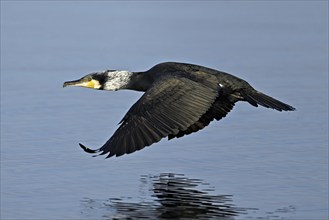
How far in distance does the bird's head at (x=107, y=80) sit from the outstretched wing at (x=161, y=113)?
3.78 ft

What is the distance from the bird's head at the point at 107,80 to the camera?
32.7 feet

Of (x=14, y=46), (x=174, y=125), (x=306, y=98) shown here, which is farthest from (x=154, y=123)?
(x=14, y=46)

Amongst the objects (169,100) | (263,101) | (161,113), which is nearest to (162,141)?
(263,101)

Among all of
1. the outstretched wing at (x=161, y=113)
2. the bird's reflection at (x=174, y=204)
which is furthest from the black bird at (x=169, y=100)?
the bird's reflection at (x=174, y=204)

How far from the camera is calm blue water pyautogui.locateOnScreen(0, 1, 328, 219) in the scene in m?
8.24

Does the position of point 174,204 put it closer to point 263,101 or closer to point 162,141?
point 263,101

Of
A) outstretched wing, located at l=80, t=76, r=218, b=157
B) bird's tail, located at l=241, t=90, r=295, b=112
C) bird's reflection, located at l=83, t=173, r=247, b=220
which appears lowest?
bird's reflection, located at l=83, t=173, r=247, b=220

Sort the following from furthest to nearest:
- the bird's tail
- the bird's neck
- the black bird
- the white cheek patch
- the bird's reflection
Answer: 1. the white cheek patch
2. the bird's neck
3. the bird's tail
4. the black bird
5. the bird's reflection

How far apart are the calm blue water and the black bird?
1.72ft

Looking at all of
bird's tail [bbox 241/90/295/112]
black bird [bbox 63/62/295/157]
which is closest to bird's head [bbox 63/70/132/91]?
black bird [bbox 63/62/295/157]

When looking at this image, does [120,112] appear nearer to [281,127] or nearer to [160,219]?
[281,127]

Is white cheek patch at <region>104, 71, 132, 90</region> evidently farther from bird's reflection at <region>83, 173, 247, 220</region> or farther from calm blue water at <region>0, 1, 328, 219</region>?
bird's reflection at <region>83, 173, 247, 220</region>

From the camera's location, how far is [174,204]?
8227 millimetres

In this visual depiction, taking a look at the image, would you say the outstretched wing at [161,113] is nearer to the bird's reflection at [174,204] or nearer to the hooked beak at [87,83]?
the bird's reflection at [174,204]
